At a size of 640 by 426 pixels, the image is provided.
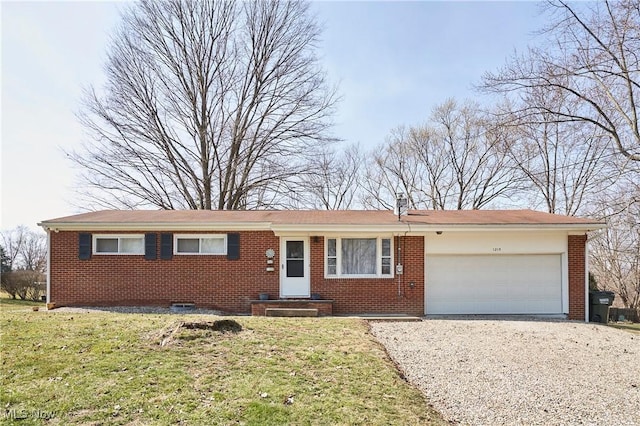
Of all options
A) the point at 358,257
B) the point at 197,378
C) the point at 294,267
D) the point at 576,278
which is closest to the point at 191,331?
the point at 197,378

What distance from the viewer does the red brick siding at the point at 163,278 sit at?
495 inches

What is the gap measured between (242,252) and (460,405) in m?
8.60

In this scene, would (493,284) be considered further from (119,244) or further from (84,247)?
(84,247)

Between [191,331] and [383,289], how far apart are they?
6.77 m

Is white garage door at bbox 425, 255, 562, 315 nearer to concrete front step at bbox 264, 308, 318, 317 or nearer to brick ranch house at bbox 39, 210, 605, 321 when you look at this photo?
brick ranch house at bbox 39, 210, 605, 321

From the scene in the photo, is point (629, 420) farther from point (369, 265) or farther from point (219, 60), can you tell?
point (219, 60)

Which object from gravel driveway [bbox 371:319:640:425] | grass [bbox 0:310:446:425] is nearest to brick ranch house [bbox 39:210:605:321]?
gravel driveway [bbox 371:319:640:425]

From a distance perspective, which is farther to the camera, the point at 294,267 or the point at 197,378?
the point at 294,267

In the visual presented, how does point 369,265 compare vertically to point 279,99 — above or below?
below

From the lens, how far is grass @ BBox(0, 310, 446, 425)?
14.9ft

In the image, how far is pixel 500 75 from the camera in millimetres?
12352

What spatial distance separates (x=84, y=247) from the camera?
41.4 ft

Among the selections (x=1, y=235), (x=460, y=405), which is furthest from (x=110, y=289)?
(x=1, y=235)

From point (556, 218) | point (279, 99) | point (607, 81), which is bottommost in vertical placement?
point (556, 218)
